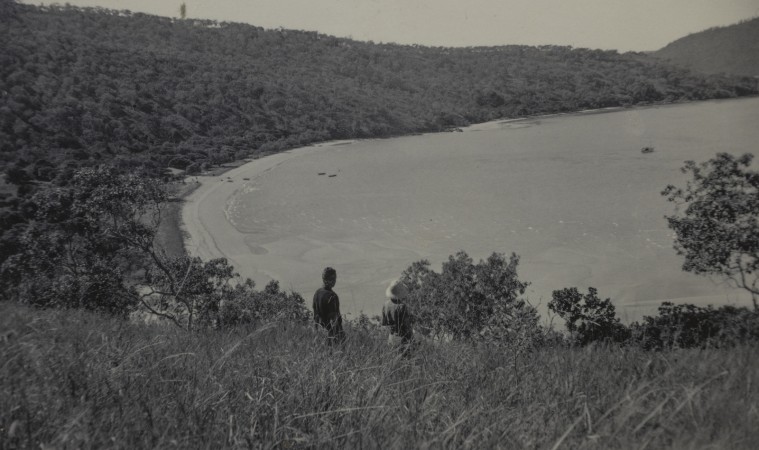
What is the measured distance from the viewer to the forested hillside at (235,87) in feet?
157

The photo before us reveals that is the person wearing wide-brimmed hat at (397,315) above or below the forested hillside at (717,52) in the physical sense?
below

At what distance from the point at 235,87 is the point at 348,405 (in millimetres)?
81252

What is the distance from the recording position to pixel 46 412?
1525 millimetres

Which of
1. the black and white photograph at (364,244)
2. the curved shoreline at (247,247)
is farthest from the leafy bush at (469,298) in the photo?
the curved shoreline at (247,247)

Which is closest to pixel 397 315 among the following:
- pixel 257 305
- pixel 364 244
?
pixel 257 305

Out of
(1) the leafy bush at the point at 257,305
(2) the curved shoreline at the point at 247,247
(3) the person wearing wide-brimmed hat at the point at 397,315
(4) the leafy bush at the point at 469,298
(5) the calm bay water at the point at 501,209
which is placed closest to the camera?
(3) the person wearing wide-brimmed hat at the point at 397,315

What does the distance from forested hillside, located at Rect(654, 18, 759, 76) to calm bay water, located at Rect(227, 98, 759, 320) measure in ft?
32.3

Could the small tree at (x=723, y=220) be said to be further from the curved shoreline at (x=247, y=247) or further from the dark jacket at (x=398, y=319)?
the curved shoreline at (x=247, y=247)

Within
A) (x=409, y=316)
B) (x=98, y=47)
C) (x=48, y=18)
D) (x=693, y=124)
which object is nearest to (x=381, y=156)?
(x=693, y=124)

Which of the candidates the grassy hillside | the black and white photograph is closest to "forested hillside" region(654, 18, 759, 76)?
the black and white photograph

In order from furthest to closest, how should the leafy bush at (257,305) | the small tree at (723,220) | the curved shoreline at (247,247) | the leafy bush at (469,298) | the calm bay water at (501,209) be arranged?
the curved shoreline at (247,247) < the calm bay water at (501,209) < the leafy bush at (257,305) < the leafy bush at (469,298) < the small tree at (723,220)

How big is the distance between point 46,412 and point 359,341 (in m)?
2.72

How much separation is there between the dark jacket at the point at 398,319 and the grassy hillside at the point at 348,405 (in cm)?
171

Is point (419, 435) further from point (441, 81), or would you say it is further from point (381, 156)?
point (441, 81)
